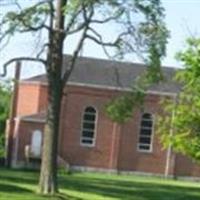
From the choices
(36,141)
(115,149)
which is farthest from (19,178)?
(115,149)

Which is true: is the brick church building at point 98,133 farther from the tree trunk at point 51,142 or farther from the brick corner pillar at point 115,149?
the tree trunk at point 51,142

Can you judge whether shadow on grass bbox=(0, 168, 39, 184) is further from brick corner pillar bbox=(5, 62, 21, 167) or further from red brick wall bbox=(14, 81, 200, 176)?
red brick wall bbox=(14, 81, 200, 176)

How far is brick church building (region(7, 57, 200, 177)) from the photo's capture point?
204 feet

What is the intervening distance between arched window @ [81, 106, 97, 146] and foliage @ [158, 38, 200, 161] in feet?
117

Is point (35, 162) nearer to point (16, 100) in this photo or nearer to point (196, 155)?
point (16, 100)

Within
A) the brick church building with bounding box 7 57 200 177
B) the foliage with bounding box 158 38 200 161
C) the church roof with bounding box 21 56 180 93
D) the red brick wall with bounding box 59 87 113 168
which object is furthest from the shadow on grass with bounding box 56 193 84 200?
the church roof with bounding box 21 56 180 93

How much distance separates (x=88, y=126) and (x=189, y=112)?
37085 mm

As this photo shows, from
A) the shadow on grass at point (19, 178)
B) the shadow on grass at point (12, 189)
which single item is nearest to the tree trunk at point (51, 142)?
the shadow on grass at point (12, 189)

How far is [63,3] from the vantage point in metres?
33.3

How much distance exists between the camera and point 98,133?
62750 millimetres

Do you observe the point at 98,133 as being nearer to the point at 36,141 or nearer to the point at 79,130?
the point at 79,130

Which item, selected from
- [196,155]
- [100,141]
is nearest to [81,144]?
[100,141]

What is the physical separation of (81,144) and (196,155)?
37.5 meters

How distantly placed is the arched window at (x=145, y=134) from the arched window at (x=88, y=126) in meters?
3.33
